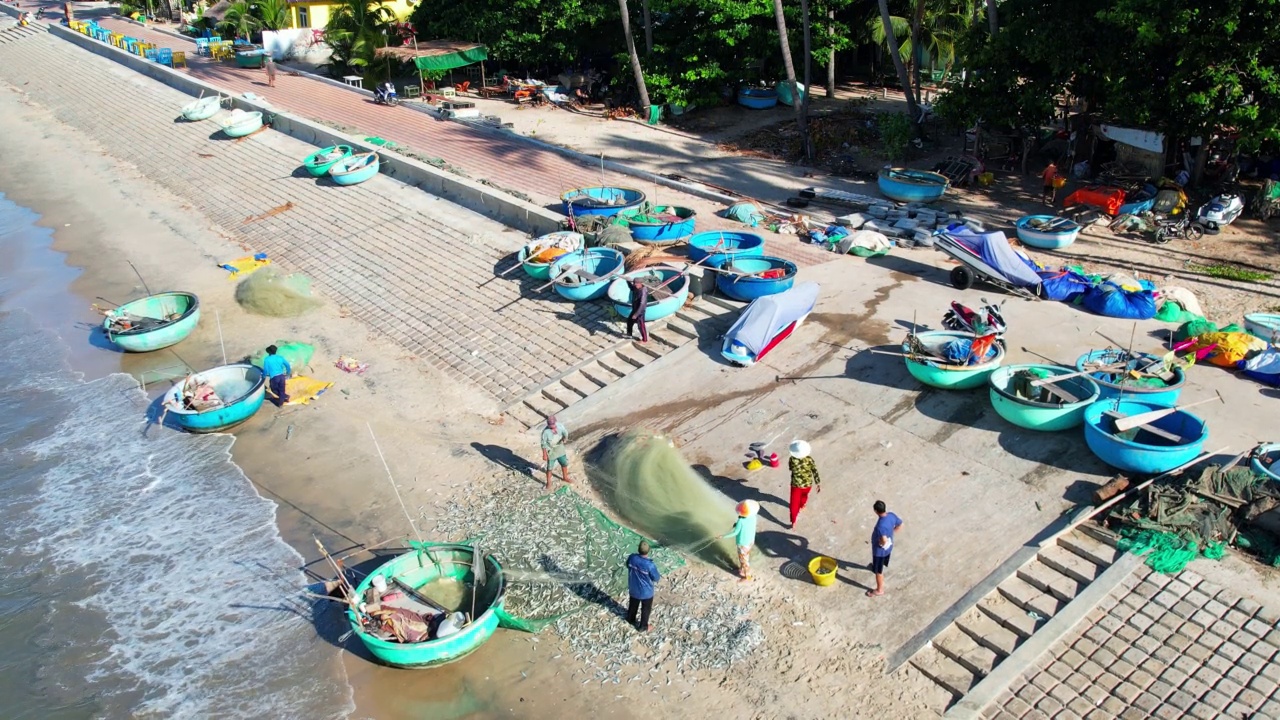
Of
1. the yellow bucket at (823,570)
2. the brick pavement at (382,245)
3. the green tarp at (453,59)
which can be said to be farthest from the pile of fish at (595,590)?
the green tarp at (453,59)

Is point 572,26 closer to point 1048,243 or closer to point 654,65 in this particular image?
point 654,65

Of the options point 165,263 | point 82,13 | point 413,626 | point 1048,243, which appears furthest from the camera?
point 82,13

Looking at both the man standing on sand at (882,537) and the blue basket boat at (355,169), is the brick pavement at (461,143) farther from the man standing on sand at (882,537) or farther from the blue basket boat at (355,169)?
the man standing on sand at (882,537)

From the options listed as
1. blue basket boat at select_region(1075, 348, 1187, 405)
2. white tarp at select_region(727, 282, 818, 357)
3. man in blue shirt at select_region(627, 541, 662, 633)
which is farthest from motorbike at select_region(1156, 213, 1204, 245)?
man in blue shirt at select_region(627, 541, 662, 633)

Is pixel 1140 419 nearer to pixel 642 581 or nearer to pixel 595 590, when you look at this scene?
pixel 642 581

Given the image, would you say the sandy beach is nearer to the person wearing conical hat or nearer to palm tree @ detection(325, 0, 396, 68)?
the person wearing conical hat

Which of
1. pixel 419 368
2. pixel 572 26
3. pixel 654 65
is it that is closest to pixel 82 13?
pixel 572 26

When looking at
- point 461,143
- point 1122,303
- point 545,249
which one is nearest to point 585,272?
point 545,249
